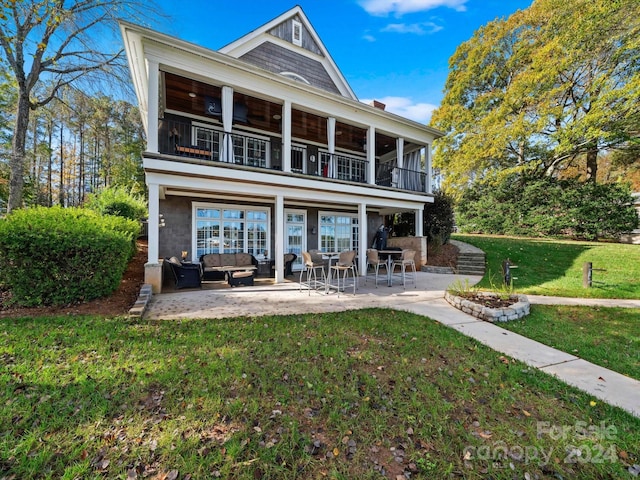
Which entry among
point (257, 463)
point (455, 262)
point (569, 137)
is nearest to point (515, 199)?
point (569, 137)

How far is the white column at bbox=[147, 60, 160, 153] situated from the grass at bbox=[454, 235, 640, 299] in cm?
958

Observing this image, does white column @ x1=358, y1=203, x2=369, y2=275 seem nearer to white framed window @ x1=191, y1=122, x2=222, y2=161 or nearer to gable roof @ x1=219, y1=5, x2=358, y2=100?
white framed window @ x1=191, y1=122, x2=222, y2=161

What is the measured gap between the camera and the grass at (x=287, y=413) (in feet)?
6.25

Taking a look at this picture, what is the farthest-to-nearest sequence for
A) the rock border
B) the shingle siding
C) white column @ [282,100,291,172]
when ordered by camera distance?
1. the shingle siding
2. white column @ [282,100,291,172]
3. the rock border

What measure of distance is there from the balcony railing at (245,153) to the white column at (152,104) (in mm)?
840

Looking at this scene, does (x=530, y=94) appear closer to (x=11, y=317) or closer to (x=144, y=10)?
(x=144, y=10)

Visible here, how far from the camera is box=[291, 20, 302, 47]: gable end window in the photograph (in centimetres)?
1145

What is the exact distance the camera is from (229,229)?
10.6 metres

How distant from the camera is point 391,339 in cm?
409

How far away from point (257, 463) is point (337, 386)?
1138mm

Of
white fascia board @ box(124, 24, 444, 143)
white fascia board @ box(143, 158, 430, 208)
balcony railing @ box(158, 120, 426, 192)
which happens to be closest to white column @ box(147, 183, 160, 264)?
white fascia board @ box(143, 158, 430, 208)

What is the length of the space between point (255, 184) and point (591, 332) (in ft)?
27.8

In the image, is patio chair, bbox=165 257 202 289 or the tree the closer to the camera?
patio chair, bbox=165 257 202 289

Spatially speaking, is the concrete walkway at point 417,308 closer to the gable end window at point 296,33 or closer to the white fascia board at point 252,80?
the white fascia board at point 252,80
